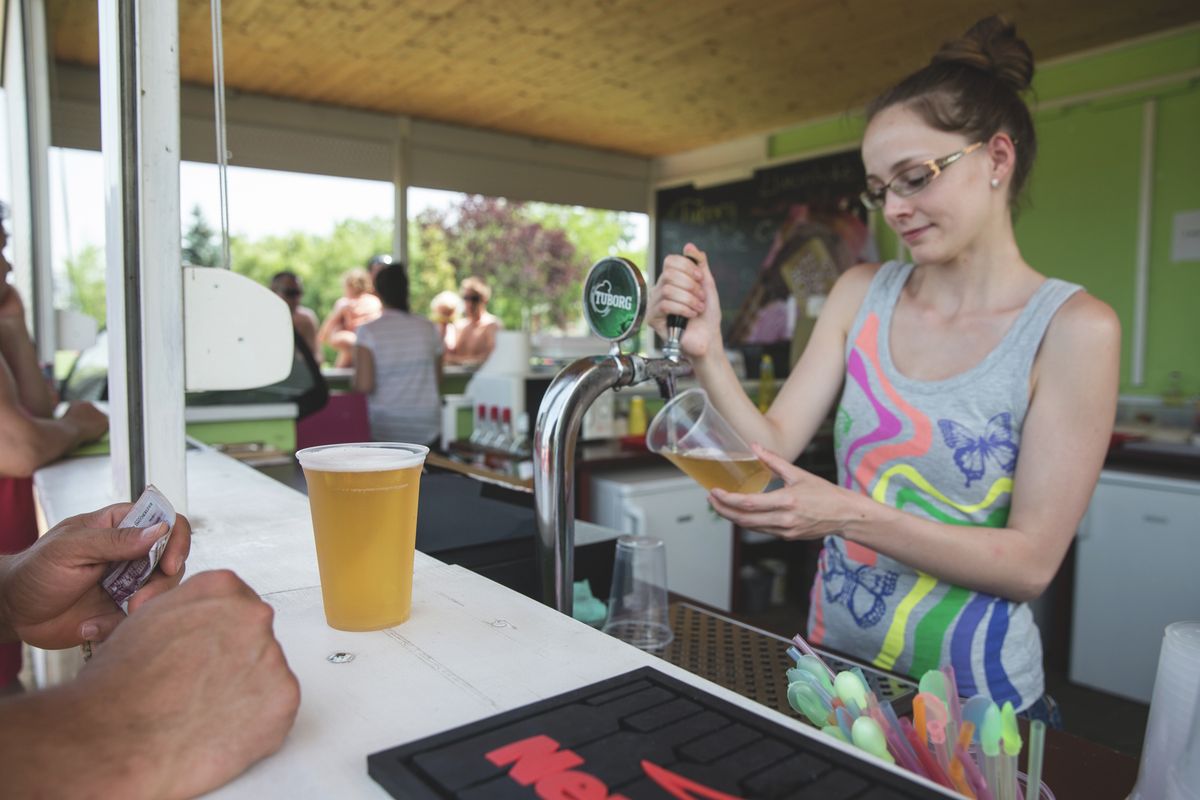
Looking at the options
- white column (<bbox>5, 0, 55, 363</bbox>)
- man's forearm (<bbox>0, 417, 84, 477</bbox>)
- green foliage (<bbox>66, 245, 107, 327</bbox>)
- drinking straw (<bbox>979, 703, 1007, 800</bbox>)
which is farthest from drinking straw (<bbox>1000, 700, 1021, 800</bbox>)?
green foliage (<bbox>66, 245, 107, 327</bbox>)

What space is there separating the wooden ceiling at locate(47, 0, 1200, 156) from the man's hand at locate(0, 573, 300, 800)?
14.7 ft

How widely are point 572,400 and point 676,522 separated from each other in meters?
2.62

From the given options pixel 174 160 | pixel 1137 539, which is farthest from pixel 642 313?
pixel 1137 539

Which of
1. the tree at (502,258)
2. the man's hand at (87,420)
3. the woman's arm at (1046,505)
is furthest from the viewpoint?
the tree at (502,258)

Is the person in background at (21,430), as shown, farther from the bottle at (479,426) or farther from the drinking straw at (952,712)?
the drinking straw at (952,712)

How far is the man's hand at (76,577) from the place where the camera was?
2.28 ft

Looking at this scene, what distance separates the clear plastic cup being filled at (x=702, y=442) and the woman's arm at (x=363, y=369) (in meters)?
3.68

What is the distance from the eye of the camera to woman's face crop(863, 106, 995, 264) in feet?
3.97

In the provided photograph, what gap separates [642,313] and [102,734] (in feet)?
2.08

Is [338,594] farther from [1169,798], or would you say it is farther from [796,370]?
[796,370]

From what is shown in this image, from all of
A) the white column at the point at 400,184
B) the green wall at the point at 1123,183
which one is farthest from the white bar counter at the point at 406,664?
the white column at the point at 400,184

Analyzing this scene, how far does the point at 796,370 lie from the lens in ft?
4.99

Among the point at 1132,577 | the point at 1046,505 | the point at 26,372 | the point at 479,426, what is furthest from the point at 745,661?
the point at 1132,577

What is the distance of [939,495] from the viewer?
4.14ft
